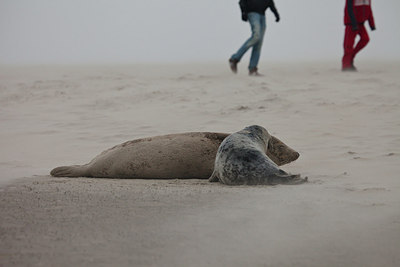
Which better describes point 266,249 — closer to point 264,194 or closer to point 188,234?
point 188,234

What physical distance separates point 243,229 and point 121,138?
437 centimetres

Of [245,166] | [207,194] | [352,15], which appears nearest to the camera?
[207,194]

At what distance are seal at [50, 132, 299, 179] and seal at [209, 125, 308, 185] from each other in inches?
14.1

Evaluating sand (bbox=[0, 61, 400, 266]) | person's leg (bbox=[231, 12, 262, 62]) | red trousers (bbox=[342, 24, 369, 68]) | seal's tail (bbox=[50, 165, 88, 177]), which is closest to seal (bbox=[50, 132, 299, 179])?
seal's tail (bbox=[50, 165, 88, 177])

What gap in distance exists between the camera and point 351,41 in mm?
11805

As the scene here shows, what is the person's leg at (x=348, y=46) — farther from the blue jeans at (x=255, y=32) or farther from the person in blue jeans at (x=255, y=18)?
the blue jeans at (x=255, y=32)

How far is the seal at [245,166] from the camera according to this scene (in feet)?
13.4

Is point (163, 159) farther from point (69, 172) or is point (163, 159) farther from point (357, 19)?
point (357, 19)

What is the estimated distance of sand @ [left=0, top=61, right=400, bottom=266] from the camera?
2.54 meters

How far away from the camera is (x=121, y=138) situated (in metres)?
7.01

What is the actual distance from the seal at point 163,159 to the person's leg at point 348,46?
7246mm

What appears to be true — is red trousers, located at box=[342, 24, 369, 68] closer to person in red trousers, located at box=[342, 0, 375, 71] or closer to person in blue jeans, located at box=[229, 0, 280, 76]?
person in red trousers, located at box=[342, 0, 375, 71]

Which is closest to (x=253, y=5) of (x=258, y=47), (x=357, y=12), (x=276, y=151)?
(x=258, y=47)

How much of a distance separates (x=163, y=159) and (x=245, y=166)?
882 mm
